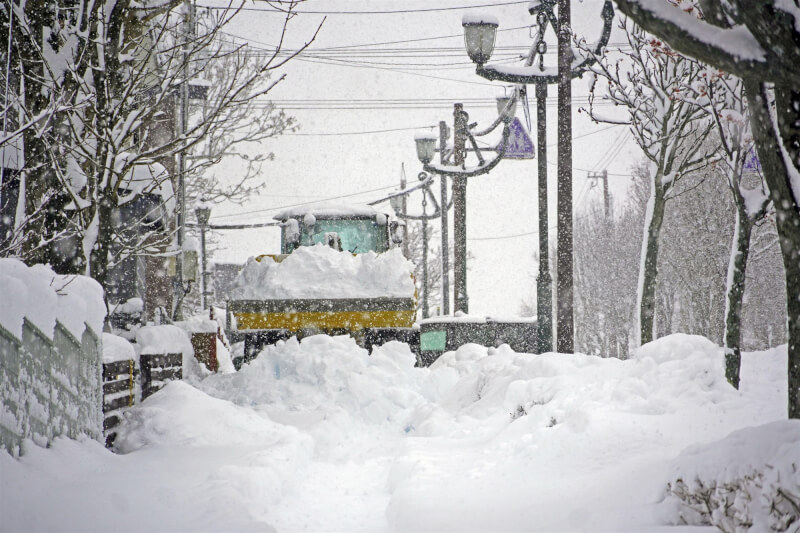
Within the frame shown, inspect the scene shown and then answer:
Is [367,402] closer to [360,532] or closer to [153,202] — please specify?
[360,532]

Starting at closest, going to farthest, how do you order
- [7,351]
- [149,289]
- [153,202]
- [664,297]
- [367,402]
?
1. [7,351]
2. [367,402]
3. [153,202]
4. [149,289]
5. [664,297]

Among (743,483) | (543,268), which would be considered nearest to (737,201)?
(543,268)

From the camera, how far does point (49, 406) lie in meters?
4.20

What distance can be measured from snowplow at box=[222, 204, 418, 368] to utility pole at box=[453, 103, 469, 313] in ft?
15.7

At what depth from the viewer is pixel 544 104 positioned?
11219mm

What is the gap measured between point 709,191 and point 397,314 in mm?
14121

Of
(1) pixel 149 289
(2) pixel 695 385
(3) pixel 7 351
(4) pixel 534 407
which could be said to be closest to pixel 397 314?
(4) pixel 534 407

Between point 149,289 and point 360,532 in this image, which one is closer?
point 360,532

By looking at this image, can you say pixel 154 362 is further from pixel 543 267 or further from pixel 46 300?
pixel 543 267

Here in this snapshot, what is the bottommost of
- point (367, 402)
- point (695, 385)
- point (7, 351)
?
point (367, 402)

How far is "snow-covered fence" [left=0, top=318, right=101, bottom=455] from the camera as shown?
3609mm

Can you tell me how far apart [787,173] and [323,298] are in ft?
28.4

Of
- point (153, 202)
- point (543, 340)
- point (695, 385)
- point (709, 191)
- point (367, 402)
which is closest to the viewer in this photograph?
point (695, 385)

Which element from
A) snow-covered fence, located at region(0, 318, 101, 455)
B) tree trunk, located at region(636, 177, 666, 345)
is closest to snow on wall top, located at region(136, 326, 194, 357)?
snow-covered fence, located at region(0, 318, 101, 455)
